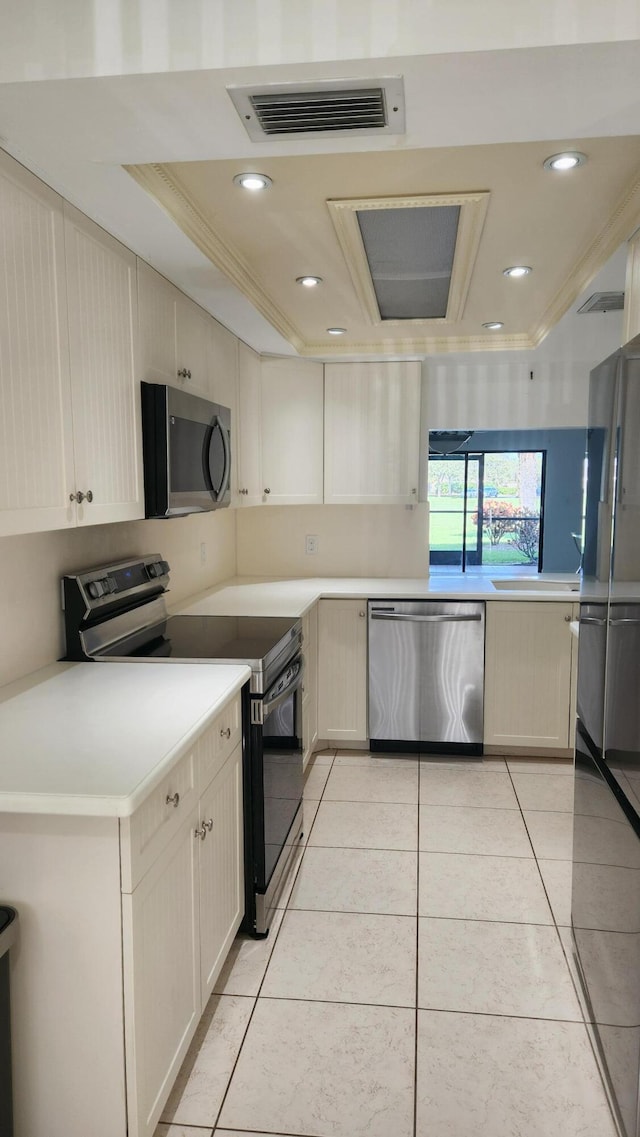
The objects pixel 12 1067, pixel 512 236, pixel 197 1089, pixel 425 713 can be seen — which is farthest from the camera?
pixel 425 713

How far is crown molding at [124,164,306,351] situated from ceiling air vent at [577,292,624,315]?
1322 millimetres

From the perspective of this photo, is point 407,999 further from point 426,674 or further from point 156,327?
point 156,327

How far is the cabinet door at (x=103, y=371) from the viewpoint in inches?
76.4

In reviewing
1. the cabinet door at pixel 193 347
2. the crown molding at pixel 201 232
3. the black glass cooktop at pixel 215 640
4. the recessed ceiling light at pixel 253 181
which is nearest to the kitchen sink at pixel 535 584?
the black glass cooktop at pixel 215 640

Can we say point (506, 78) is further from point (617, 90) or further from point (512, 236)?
point (512, 236)

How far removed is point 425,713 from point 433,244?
2404mm

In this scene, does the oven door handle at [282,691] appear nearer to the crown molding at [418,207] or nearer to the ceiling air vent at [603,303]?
the crown molding at [418,207]

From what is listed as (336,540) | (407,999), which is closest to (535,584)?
(336,540)

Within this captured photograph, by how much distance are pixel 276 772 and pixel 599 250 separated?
2091 mm

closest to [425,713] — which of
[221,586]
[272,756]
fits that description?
[221,586]

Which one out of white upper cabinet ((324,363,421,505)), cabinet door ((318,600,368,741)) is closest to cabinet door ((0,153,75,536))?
cabinet door ((318,600,368,741))

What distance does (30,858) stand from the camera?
1.43m

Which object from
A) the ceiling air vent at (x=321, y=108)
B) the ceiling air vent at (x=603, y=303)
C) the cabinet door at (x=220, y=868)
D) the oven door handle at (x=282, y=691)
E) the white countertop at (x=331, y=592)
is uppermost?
the ceiling air vent at (x=603, y=303)

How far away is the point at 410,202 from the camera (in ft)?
7.18
